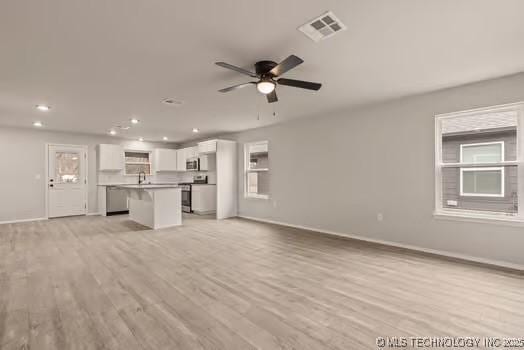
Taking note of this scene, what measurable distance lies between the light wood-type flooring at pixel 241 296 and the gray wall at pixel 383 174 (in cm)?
43

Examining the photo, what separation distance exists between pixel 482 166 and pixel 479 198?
0.49 metres

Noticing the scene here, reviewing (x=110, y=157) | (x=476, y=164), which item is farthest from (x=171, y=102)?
(x=476, y=164)

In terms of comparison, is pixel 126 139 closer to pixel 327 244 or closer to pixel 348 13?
pixel 327 244

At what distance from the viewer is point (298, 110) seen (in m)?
5.11

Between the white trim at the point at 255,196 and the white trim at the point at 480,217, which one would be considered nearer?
the white trim at the point at 480,217

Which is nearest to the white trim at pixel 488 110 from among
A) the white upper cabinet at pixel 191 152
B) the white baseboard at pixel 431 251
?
the white baseboard at pixel 431 251

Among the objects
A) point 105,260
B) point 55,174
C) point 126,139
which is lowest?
point 105,260

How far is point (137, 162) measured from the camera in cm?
895

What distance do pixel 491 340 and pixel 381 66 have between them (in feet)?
9.18

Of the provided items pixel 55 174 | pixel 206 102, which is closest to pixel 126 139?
pixel 55 174

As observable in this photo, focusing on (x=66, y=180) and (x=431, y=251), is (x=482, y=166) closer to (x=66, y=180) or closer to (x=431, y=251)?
(x=431, y=251)

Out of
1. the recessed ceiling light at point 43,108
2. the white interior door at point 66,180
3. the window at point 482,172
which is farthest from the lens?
the white interior door at point 66,180

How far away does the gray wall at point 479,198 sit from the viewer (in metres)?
3.46

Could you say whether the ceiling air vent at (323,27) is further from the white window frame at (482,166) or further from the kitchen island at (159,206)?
the kitchen island at (159,206)
